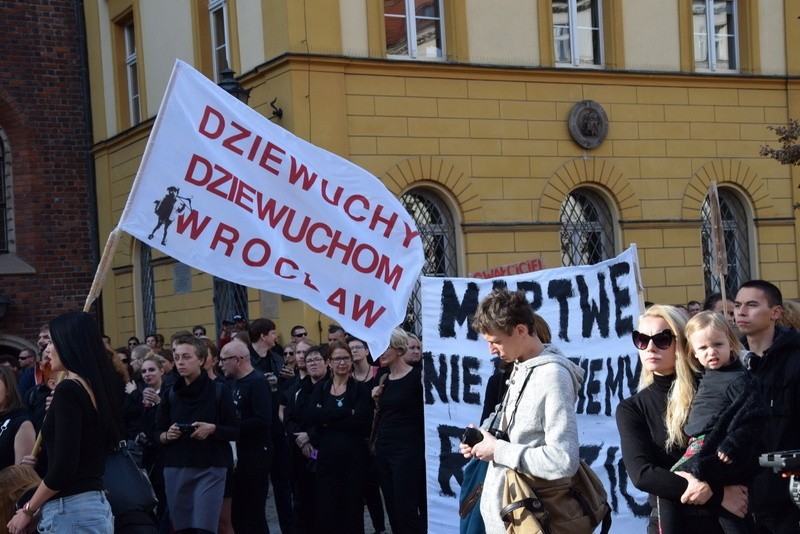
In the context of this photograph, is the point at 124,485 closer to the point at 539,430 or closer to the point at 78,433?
the point at 78,433

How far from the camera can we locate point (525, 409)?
527 centimetres

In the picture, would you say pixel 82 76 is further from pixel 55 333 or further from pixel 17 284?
pixel 55 333

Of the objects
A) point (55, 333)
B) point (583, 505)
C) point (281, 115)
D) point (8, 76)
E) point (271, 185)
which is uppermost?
point (8, 76)

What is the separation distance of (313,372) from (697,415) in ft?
18.2

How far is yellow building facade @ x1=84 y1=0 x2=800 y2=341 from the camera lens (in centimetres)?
1886

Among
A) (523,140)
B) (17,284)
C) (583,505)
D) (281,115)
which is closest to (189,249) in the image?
(583,505)

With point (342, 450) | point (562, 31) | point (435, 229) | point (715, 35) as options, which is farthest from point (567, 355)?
point (715, 35)

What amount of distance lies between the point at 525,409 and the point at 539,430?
99 mm

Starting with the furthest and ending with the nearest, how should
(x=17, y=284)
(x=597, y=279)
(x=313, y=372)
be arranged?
1. (x=17, y=284)
2. (x=313, y=372)
3. (x=597, y=279)

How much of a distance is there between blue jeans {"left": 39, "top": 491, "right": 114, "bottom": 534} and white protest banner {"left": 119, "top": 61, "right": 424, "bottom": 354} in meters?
1.85

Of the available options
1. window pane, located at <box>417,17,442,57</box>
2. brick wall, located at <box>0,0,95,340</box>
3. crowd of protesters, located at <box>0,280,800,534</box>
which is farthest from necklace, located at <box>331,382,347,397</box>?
brick wall, located at <box>0,0,95,340</box>

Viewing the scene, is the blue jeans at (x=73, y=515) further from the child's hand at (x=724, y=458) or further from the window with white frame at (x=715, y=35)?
the window with white frame at (x=715, y=35)

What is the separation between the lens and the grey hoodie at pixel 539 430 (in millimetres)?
5145

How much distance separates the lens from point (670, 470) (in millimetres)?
5375
